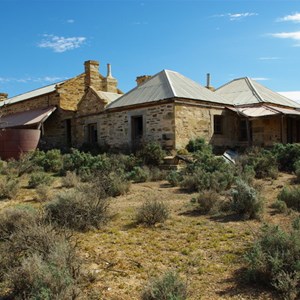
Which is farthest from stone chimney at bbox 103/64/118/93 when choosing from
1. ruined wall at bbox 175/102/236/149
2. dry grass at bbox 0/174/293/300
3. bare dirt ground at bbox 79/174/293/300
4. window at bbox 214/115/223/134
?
bare dirt ground at bbox 79/174/293/300

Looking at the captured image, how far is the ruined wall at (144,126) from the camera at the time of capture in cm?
1719

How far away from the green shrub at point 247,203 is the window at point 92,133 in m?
14.8

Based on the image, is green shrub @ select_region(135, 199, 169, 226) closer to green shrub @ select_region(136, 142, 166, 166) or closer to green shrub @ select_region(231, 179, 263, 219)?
green shrub @ select_region(231, 179, 263, 219)

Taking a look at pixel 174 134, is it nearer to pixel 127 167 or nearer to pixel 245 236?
pixel 127 167

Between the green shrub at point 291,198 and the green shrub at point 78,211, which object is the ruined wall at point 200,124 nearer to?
the green shrub at point 291,198

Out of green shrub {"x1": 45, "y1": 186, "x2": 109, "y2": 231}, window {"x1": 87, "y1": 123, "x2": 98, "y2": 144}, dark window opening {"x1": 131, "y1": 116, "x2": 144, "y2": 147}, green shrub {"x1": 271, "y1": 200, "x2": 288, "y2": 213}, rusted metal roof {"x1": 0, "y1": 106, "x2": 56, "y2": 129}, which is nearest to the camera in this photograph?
green shrub {"x1": 45, "y1": 186, "x2": 109, "y2": 231}

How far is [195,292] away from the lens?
15.5ft

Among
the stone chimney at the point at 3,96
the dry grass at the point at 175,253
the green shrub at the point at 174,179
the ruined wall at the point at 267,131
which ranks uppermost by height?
the stone chimney at the point at 3,96

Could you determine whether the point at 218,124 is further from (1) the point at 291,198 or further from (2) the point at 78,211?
(2) the point at 78,211

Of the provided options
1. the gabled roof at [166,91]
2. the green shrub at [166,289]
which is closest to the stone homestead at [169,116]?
the gabled roof at [166,91]

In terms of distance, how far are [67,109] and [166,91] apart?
891 cm

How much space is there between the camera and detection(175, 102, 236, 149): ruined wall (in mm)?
17219

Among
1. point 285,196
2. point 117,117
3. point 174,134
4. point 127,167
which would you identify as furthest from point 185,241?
point 117,117

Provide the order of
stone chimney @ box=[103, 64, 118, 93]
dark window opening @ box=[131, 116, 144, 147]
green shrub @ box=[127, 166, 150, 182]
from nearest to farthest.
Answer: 1. green shrub @ box=[127, 166, 150, 182]
2. dark window opening @ box=[131, 116, 144, 147]
3. stone chimney @ box=[103, 64, 118, 93]
